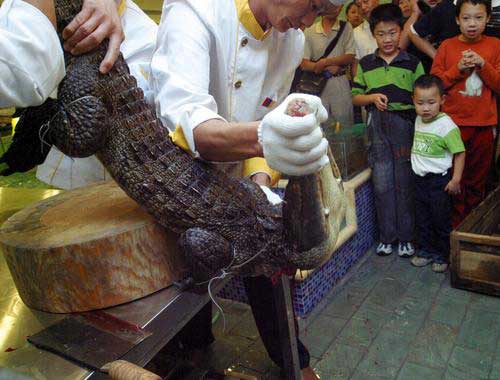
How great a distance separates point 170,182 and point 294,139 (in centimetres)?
45

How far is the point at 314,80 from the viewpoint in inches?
147

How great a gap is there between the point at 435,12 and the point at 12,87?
10.7 ft

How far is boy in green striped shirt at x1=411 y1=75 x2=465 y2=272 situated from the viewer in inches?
120

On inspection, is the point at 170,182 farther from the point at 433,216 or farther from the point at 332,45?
the point at 332,45

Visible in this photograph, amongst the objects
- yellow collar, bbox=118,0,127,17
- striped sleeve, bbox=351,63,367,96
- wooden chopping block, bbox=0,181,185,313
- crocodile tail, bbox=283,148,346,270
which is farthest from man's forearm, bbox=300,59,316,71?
wooden chopping block, bbox=0,181,185,313

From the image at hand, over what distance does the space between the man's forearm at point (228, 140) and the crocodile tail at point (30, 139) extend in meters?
0.44

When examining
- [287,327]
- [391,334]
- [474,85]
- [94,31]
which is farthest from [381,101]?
[94,31]

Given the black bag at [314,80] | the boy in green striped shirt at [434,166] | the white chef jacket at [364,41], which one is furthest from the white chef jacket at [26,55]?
the white chef jacket at [364,41]

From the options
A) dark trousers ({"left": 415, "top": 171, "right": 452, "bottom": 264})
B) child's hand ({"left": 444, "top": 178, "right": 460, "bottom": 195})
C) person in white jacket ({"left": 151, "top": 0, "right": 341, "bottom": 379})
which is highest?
person in white jacket ({"left": 151, "top": 0, "right": 341, "bottom": 379})

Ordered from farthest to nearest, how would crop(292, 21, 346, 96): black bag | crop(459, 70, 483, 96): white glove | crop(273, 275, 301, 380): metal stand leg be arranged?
crop(292, 21, 346, 96): black bag, crop(459, 70, 483, 96): white glove, crop(273, 275, 301, 380): metal stand leg

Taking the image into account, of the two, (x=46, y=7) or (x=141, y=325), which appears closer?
(x=46, y=7)

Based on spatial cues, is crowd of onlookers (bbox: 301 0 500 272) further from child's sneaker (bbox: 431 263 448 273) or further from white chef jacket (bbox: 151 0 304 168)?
white chef jacket (bbox: 151 0 304 168)

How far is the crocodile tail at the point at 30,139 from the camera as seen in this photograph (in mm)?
1306

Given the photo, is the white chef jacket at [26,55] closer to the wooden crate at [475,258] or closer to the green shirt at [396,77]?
the wooden crate at [475,258]
